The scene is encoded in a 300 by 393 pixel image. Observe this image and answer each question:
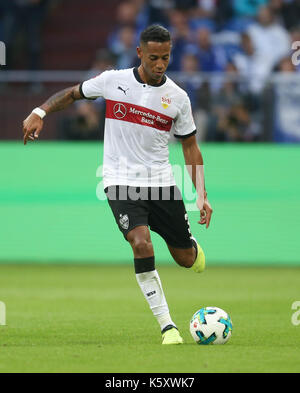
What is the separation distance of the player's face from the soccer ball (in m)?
2.10

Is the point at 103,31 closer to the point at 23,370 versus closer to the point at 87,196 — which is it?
the point at 87,196

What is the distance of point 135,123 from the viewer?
8859mm

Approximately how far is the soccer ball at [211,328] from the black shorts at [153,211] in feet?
3.04

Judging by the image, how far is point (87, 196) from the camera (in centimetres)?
1645

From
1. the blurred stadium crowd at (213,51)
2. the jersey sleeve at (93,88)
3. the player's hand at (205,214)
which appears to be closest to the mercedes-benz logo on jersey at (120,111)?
the jersey sleeve at (93,88)

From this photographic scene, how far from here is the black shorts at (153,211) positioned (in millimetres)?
8664

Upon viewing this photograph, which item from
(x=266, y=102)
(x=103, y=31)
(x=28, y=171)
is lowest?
(x=28, y=171)

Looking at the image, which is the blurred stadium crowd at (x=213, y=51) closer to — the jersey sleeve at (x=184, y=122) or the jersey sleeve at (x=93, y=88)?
the jersey sleeve at (x=184, y=122)

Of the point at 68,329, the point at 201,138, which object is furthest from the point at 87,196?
the point at 68,329

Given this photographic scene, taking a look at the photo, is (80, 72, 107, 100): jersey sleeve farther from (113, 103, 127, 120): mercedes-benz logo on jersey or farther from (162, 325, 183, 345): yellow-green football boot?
(162, 325, 183, 345): yellow-green football boot

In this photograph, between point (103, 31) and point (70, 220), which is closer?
point (70, 220)

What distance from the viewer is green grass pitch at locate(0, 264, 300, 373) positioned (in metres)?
7.44

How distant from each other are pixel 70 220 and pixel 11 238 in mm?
1008
